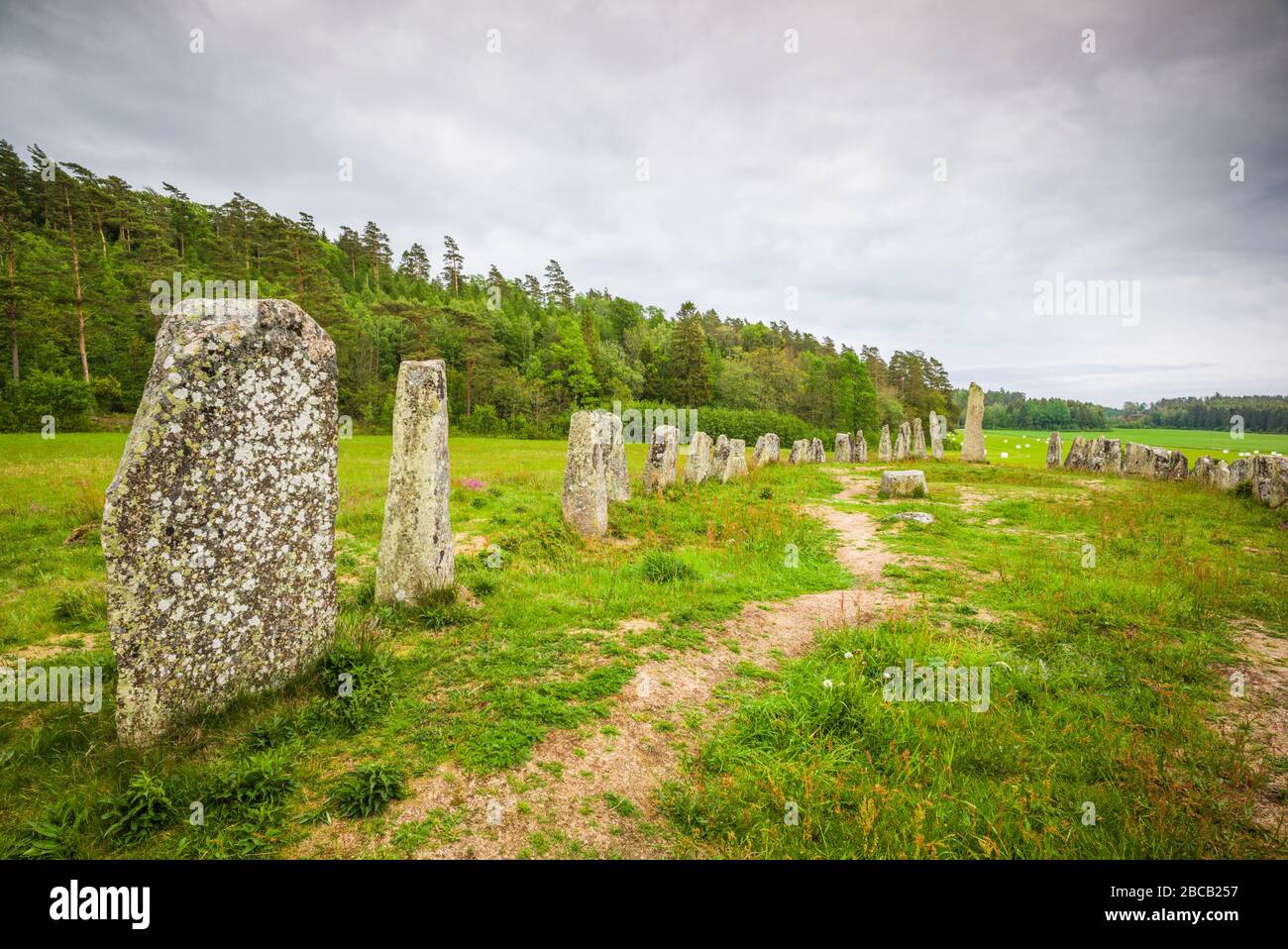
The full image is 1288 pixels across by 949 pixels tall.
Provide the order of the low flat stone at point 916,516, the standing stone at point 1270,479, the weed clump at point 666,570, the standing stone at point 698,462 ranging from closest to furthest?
the weed clump at point 666,570 → the low flat stone at point 916,516 → the standing stone at point 1270,479 → the standing stone at point 698,462

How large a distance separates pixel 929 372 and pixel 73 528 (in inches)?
4038

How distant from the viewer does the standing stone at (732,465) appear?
63.9 ft

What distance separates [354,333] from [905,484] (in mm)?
52615

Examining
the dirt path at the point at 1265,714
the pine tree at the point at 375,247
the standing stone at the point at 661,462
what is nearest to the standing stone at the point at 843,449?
the standing stone at the point at 661,462

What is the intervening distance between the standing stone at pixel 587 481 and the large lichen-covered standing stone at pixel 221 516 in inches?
245

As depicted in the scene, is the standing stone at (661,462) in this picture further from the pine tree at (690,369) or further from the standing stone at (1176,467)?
the pine tree at (690,369)

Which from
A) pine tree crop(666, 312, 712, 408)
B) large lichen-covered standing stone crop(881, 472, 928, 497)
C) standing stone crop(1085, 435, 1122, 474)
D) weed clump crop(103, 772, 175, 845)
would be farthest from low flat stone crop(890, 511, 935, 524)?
pine tree crop(666, 312, 712, 408)

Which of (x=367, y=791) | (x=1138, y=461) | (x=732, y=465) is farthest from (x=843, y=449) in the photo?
(x=367, y=791)

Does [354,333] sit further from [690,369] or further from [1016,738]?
[1016,738]

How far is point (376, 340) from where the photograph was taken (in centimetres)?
6147

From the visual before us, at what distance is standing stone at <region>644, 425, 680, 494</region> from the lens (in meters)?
15.6

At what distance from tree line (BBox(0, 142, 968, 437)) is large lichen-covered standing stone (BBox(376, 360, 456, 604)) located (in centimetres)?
2547

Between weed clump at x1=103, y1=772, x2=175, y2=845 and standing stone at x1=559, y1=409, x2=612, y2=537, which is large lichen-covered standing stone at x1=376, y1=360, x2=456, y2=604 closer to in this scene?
weed clump at x1=103, y1=772, x2=175, y2=845

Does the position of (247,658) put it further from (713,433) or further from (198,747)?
(713,433)
